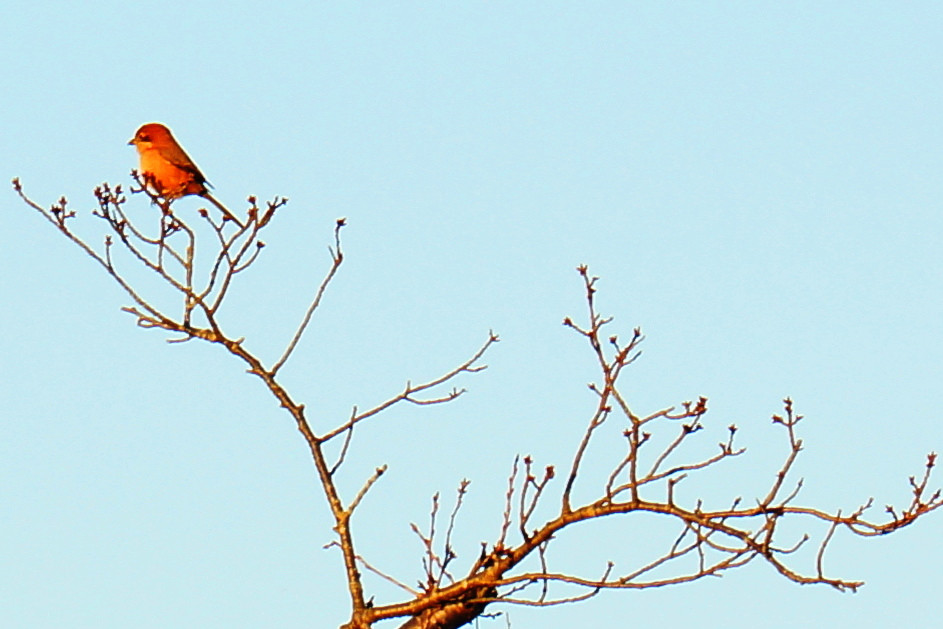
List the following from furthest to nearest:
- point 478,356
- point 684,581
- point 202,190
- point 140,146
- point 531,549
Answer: point 140,146, point 202,190, point 478,356, point 531,549, point 684,581

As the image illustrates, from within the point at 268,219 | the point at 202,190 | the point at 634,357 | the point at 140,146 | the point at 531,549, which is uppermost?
the point at 140,146

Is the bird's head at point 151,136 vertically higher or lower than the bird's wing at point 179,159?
higher

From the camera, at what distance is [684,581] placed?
15.2 ft

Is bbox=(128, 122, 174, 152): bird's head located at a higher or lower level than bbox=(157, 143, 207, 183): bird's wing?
higher

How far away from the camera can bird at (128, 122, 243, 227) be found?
9108 millimetres

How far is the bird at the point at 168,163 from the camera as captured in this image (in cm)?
911

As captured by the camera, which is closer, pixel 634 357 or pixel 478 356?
pixel 634 357

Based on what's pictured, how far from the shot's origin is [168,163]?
9.36m

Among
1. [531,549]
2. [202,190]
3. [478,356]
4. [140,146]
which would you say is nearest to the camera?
[531,549]

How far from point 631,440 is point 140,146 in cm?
598

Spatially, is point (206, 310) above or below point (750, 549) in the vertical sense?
above

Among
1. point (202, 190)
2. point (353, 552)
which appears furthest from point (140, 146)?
point (353, 552)

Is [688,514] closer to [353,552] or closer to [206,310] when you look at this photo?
[353,552]

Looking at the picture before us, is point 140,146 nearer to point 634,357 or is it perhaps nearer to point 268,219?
point 268,219
